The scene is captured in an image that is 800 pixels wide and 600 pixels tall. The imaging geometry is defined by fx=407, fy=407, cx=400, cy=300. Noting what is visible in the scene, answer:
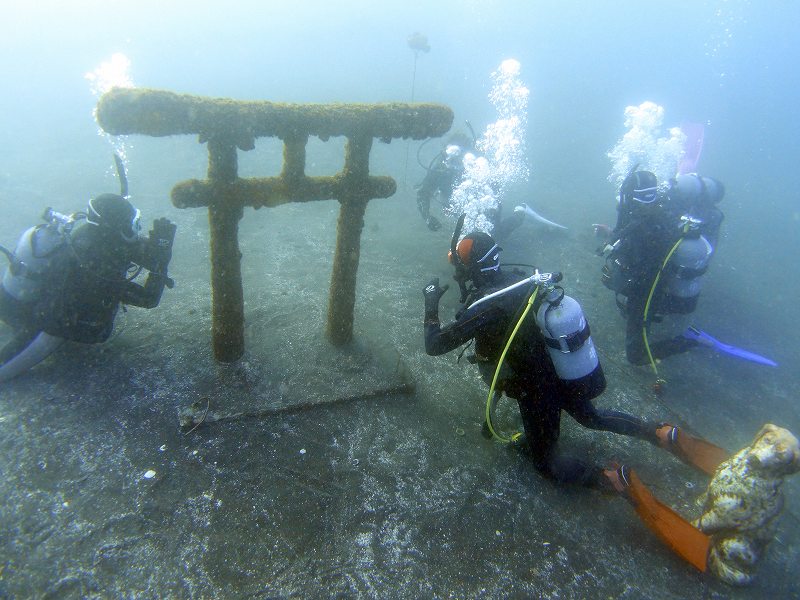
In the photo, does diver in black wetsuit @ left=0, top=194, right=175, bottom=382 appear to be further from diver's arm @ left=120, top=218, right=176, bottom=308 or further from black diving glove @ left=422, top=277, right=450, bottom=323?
black diving glove @ left=422, top=277, right=450, bottom=323

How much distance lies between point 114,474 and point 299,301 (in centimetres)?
315

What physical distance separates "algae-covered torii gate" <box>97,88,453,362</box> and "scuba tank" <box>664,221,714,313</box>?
3.31m

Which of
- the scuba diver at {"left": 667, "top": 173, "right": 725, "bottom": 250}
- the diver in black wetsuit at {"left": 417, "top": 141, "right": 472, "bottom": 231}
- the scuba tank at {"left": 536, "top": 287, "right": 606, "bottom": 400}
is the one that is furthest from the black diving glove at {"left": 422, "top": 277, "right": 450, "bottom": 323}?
the diver in black wetsuit at {"left": 417, "top": 141, "right": 472, "bottom": 231}

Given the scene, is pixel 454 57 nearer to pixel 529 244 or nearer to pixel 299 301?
pixel 529 244

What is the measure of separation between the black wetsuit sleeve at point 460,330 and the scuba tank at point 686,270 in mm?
3301

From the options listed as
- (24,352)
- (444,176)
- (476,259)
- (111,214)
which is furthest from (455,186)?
(24,352)

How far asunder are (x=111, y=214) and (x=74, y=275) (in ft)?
2.40

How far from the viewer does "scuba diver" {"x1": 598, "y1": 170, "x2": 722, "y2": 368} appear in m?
5.00

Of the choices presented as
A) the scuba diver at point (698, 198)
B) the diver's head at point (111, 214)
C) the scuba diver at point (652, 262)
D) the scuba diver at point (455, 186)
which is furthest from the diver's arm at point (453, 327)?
the scuba diver at point (455, 186)

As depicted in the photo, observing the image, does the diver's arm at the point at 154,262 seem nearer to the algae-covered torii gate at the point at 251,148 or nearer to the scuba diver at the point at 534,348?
the algae-covered torii gate at the point at 251,148

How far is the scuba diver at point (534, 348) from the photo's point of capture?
3139 mm

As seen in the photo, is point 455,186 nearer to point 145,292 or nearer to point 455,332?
point 455,332

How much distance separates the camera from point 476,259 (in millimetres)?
3416

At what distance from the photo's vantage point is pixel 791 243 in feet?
47.8
